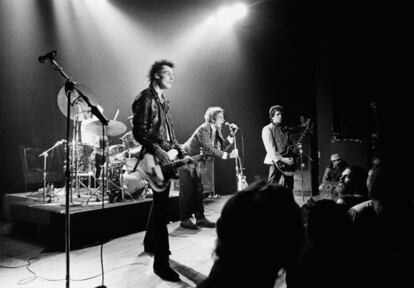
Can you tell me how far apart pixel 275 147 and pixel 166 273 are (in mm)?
3378

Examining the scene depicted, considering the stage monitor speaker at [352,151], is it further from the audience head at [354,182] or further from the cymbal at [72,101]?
the cymbal at [72,101]

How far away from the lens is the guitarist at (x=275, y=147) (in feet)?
17.9

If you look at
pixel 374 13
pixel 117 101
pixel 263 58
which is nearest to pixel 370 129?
pixel 374 13

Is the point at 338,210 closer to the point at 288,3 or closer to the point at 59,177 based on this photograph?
the point at 59,177

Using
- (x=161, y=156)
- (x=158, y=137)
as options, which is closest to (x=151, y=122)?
(x=158, y=137)

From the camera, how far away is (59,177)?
7598mm

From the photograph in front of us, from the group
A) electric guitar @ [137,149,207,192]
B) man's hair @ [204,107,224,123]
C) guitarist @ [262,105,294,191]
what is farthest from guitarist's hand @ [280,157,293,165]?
electric guitar @ [137,149,207,192]

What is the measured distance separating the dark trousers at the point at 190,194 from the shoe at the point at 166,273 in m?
2.18

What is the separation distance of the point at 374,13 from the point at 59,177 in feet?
30.3

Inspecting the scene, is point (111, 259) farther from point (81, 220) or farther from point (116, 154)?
point (116, 154)

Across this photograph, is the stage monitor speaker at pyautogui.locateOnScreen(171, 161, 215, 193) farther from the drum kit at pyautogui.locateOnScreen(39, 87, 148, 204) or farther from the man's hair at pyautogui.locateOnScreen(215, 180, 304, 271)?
the man's hair at pyautogui.locateOnScreen(215, 180, 304, 271)

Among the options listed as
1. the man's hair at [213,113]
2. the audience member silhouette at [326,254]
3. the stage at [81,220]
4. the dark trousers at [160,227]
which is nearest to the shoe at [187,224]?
the stage at [81,220]

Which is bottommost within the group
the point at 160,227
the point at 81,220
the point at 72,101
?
the point at 81,220

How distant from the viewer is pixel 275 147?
563 cm
